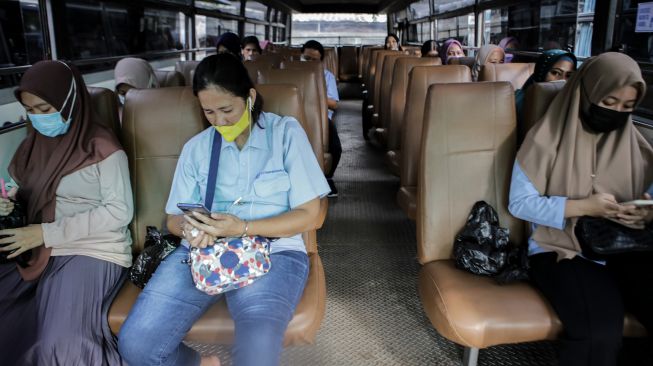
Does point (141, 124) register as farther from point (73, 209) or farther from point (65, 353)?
point (65, 353)

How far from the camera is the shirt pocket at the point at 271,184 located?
183 centimetres

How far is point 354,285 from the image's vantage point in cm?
281

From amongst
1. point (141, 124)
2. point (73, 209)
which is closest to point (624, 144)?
point (141, 124)

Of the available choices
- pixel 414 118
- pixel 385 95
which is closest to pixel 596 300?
pixel 414 118

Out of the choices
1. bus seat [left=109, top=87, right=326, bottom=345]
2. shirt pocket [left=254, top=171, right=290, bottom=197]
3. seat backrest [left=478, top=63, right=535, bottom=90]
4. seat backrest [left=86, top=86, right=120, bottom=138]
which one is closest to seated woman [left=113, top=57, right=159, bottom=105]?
seat backrest [left=86, top=86, right=120, bottom=138]

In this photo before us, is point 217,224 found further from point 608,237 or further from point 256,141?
point 608,237

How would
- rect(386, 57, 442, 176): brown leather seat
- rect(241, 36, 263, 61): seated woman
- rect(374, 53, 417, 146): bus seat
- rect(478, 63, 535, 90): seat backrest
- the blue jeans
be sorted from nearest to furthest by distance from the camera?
the blue jeans → rect(478, 63, 535, 90): seat backrest → rect(386, 57, 442, 176): brown leather seat → rect(374, 53, 417, 146): bus seat → rect(241, 36, 263, 61): seated woman

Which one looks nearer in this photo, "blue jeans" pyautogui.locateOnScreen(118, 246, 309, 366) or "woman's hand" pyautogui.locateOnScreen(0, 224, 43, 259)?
"blue jeans" pyautogui.locateOnScreen(118, 246, 309, 366)

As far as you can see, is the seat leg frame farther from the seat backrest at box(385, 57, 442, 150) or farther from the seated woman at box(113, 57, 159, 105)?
the seated woman at box(113, 57, 159, 105)

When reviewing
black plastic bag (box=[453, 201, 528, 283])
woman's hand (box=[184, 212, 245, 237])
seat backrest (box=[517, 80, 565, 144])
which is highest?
seat backrest (box=[517, 80, 565, 144])

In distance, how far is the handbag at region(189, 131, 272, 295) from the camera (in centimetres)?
164

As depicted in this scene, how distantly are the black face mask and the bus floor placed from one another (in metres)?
1.04

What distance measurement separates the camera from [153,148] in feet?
7.14

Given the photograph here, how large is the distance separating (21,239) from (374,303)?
1646 millimetres
